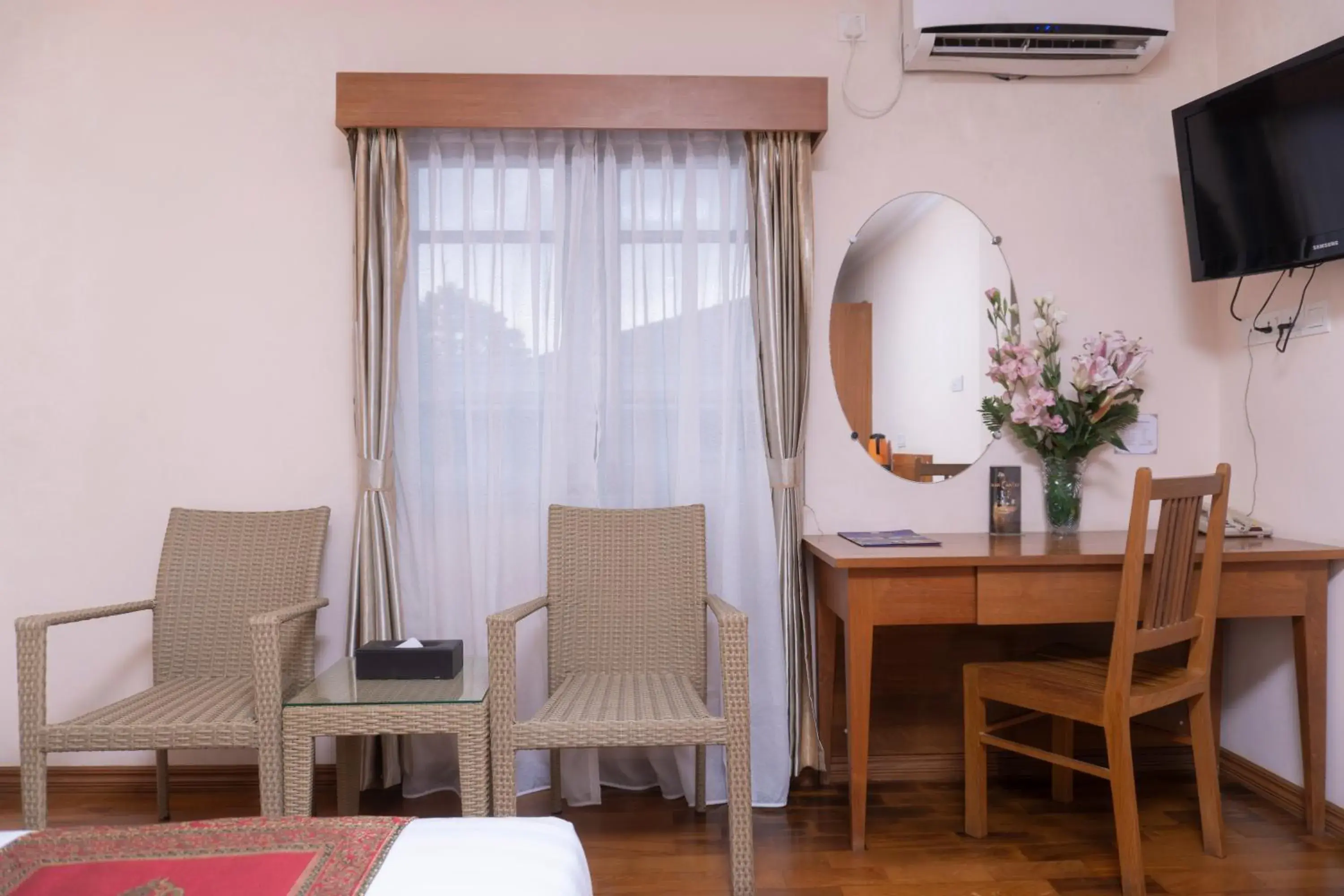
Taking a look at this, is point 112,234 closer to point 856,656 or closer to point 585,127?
point 585,127

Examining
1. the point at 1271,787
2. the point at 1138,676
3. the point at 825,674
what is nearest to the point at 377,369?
the point at 825,674

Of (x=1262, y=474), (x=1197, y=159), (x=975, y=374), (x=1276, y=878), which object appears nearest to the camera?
(x=1276, y=878)

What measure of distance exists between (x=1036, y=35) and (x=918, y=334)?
95 centimetres

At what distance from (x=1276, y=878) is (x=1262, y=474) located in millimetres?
1166

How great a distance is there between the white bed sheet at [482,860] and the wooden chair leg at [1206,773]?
5.70ft

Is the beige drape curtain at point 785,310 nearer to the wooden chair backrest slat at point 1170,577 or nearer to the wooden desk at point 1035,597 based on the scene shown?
the wooden desk at point 1035,597

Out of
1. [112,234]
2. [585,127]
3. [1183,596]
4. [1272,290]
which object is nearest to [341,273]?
[112,234]

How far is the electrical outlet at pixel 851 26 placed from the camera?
2930mm

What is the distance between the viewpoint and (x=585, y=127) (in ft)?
8.96

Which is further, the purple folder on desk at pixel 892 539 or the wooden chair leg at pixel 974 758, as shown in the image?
the purple folder on desk at pixel 892 539

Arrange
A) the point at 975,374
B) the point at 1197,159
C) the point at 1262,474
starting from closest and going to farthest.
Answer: the point at 1197,159, the point at 1262,474, the point at 975,374

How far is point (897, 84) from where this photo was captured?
2957mm

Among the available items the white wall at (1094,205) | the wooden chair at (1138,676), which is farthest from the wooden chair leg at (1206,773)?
the white wall at (1094,205)

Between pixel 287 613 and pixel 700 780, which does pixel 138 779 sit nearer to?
pixel 287 613
